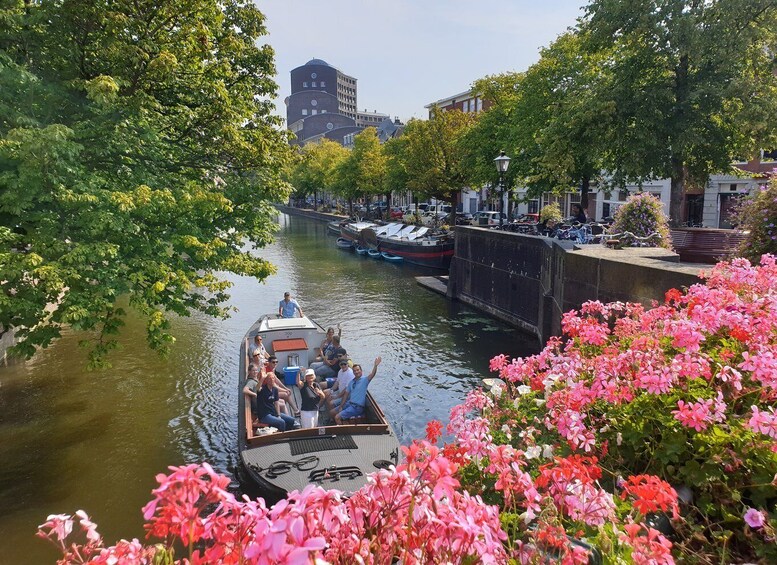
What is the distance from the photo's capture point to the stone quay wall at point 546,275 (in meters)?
11.0

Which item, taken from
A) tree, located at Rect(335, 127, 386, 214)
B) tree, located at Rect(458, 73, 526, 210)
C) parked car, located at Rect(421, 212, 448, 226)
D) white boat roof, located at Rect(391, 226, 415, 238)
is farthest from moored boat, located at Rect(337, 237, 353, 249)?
tree, located at Rect(458, 73, 526, 210)

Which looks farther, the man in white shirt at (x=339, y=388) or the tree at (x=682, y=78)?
the tree at (x=682, y=78)

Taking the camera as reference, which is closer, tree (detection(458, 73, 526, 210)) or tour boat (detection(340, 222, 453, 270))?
tree (detection(458, 73, 526, 210))

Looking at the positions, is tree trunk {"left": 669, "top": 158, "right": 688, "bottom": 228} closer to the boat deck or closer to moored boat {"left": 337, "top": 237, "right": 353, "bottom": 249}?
the boat deck

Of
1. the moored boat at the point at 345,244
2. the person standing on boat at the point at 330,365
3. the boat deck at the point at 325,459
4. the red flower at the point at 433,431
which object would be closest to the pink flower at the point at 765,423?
the red flower at the point at 433,431

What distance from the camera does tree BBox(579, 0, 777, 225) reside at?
17.2m

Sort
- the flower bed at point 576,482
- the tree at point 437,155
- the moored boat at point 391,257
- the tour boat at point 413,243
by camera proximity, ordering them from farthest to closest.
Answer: the tree at point 437,155 → the moored boat at point 391,257 → the tour boat at point 413,243 → the flower bed at point 576,482

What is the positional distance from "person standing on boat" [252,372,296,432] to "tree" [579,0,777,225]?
48.3ft

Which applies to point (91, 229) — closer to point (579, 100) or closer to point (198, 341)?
point (198, 341)

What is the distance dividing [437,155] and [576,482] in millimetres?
37225

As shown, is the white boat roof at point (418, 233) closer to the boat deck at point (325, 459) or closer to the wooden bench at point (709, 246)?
the wooden bench at point (709, 246)

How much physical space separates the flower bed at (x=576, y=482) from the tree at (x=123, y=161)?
5797mm

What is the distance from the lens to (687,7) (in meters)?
18.1

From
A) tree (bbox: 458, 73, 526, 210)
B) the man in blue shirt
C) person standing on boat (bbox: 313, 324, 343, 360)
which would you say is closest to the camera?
the man in blue shirt
